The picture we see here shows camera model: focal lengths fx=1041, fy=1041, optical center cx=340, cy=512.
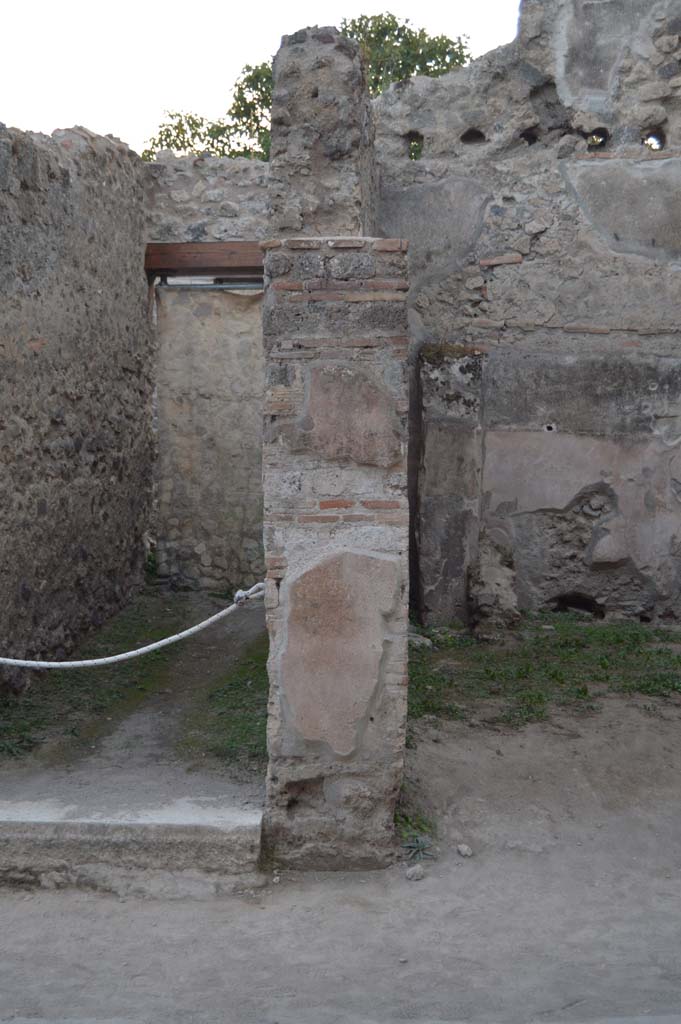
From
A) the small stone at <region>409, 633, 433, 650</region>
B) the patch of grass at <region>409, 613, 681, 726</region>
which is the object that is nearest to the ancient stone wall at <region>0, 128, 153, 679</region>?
the small stone at <region>409, 633, 433, 650</region>

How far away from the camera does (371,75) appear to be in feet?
53.2

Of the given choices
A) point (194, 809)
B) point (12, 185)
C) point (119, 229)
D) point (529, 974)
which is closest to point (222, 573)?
point (119, 229)

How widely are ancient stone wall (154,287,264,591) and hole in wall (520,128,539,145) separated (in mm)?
2133

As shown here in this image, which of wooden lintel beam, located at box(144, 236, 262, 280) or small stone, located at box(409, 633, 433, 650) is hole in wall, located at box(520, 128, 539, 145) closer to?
wooden lintel beam, located at box(144, 236, 262, 280)

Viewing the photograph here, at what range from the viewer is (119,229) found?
21.9 ft

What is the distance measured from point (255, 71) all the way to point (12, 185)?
484 inches

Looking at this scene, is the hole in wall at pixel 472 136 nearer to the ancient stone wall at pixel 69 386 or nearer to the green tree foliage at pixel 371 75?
the ancient stone wall at pixel 69 386

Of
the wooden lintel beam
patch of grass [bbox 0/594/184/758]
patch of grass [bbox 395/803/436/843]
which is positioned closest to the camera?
patch of grass [bbox 395/803/436/843]

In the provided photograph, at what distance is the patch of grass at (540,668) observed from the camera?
476 centimetres

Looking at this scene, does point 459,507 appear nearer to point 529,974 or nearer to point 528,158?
point 528,158

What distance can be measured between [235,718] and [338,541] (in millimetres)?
1637

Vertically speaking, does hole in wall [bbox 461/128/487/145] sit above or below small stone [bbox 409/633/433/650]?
above

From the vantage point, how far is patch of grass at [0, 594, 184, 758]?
4.61 metres

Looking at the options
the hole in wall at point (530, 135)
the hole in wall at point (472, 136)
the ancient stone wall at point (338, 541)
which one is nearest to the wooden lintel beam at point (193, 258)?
the hole in wall at point (472, 136)
